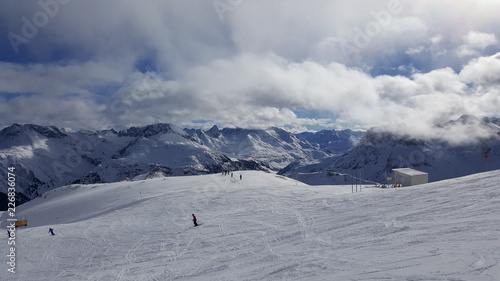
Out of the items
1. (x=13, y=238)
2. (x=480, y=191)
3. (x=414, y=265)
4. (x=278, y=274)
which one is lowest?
(x=13, y=238)

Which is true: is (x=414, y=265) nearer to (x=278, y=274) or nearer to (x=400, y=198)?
(x=278, y=274)

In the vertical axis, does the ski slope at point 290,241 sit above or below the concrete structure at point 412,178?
below

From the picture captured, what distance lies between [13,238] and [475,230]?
3738 cm

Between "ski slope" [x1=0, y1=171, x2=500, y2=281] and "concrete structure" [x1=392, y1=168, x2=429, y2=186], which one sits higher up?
"concrete structure" [x1=392, y1=168, x2=429, y2=186]

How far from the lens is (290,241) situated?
20125 mm

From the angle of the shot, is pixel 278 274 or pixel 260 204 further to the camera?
pixel 260 204

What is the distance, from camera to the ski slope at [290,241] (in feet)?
44.1

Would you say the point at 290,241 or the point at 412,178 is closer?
the point at 290,241

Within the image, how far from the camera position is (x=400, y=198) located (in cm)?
2681

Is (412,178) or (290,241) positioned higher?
(412,178)

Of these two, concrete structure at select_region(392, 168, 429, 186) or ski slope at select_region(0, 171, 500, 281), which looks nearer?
ski slope at select_region(0, 171, 500, 281)

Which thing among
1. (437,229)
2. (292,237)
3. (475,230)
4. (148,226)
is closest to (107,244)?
(148,226)

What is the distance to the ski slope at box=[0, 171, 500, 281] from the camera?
1344 cm

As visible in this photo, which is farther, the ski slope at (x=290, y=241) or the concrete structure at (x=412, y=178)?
the concrete structure at (x=412, y=178)
